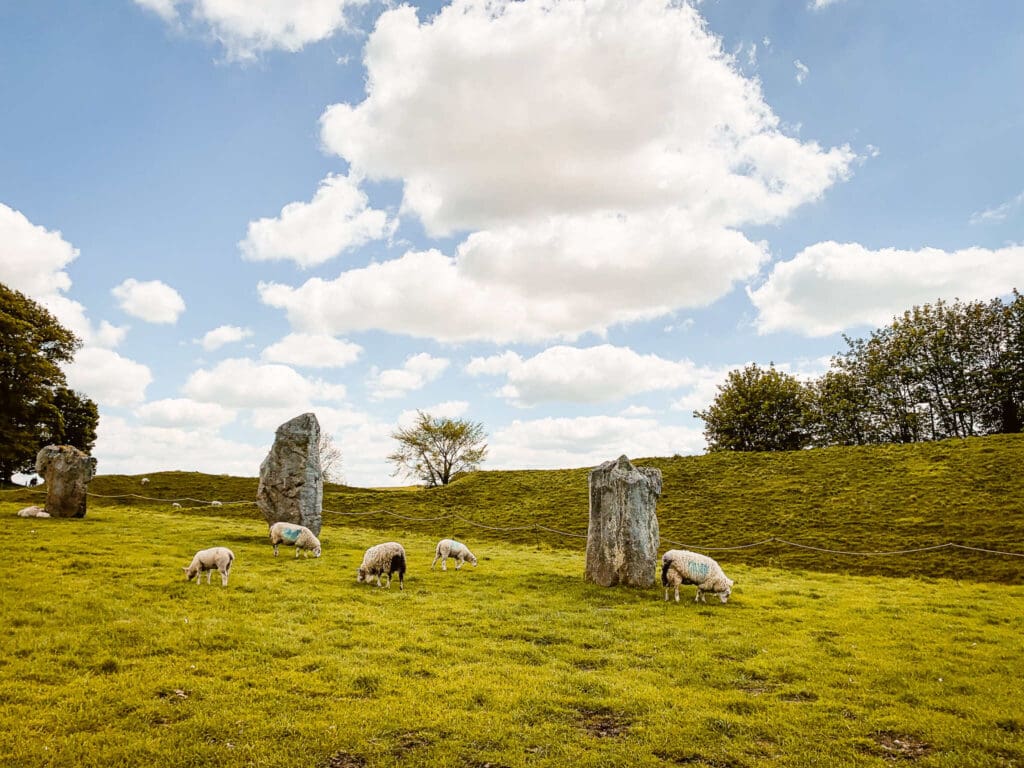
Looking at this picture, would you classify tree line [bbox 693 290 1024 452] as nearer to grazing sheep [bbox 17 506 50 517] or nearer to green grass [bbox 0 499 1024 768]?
green grass [bbox 0 499 1024 768]

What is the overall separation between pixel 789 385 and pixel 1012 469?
Result: 27403 millimetres

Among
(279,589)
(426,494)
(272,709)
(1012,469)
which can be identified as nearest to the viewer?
(272,709)

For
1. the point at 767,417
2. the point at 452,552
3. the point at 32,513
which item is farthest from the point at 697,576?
the point at 767,417

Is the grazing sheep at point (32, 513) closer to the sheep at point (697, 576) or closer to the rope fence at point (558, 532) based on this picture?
the rope fence at point (558, 532)

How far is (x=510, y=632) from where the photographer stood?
12.8 m

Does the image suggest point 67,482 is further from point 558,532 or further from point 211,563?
point 558,532

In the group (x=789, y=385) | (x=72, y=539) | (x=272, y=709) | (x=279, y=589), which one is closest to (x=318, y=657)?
(x=272, y=709)

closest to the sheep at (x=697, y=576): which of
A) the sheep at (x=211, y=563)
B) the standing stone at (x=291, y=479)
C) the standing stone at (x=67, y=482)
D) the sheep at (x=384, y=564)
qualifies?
the sheep at (x=384, y=564)

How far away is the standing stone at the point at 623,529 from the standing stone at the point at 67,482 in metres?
25.8

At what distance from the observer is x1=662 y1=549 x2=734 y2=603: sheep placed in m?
16.7

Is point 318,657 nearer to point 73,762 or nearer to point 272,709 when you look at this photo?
point 272,709

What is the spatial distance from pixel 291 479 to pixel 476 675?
19346 millimetres

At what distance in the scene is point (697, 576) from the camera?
54.7 feet

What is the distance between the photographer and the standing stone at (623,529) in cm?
1850
